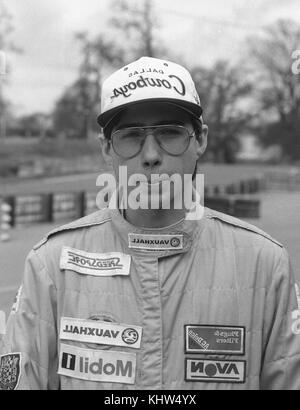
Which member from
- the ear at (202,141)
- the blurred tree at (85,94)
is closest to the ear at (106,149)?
the ear at (202,141)

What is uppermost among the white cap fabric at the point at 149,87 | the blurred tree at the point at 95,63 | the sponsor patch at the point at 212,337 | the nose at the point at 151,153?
the blurred tree at the point at 95,63

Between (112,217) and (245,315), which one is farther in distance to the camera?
(112,217)

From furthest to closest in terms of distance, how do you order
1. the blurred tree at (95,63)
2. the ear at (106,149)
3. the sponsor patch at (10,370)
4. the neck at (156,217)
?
the blurred tree at (95,63), the ear at (106,149), the neck at (156,217), the sponsor patch at (10,370)

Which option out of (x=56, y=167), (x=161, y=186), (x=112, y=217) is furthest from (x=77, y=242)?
(x=56, y=167)

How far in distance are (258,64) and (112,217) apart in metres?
34.5

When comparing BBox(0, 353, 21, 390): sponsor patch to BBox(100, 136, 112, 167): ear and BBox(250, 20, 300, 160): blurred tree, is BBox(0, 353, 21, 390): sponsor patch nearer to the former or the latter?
BBox(100, 136, 112, 167): ear

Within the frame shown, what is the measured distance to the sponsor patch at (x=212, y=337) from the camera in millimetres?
1851

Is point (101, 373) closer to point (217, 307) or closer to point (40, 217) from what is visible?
point (217, 307)

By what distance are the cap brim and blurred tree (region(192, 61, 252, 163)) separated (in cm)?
2493

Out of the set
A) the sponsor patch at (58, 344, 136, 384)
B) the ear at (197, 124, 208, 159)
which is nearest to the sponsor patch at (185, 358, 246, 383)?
the sponsor patch at (58, 344, 136, 384)

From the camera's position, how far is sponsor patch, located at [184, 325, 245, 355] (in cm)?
185

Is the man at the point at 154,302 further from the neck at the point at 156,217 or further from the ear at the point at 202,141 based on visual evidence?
the ear at the point at 202,141
